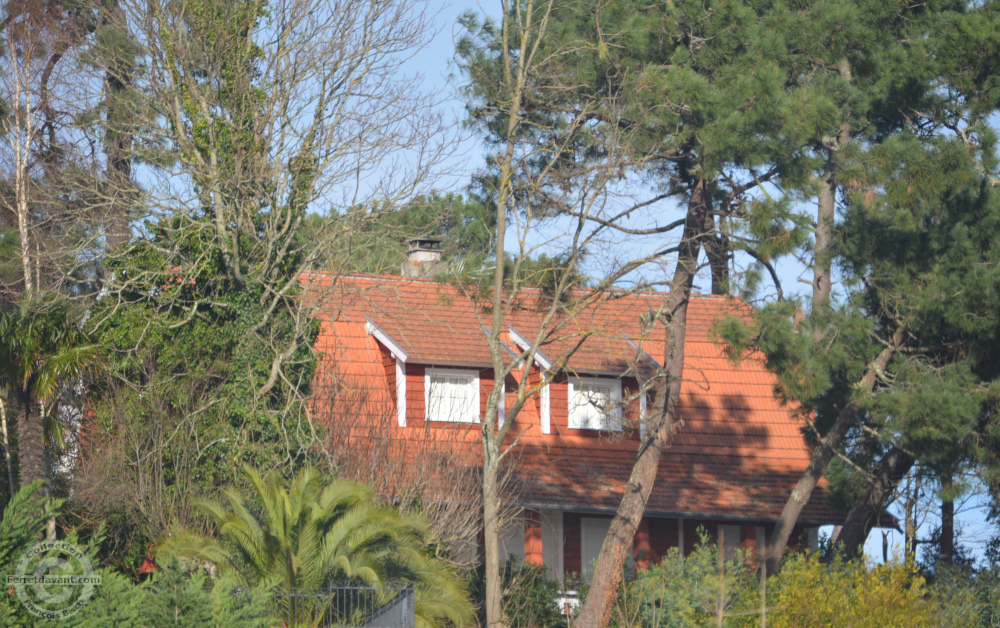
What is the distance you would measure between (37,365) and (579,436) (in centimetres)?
1044

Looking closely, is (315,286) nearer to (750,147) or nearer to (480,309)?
(480,309)

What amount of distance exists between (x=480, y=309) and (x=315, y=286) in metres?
3.05

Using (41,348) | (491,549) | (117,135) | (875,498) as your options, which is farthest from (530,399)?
(41,348)

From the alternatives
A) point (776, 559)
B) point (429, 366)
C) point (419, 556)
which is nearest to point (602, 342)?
point (429, 366)

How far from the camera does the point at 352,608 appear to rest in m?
13.0

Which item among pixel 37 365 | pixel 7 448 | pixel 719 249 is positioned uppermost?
pixel 719 249

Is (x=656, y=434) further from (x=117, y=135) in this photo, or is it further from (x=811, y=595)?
(x=117, y=135)

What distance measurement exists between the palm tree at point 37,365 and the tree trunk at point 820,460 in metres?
11.8

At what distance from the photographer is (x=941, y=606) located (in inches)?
641

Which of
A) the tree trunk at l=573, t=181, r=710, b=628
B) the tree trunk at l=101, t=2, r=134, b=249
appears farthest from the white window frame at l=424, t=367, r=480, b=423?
the tree trunk at l=101, t=2, r=134, b=249

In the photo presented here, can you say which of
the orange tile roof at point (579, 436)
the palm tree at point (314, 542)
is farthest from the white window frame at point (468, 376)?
the palm tree at point (314, 542)

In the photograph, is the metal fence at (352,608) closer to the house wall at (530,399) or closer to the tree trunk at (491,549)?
the tree trunk at (491,549)

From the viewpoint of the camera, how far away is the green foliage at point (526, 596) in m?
17.4

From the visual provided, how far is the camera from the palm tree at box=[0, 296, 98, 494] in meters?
16.4
